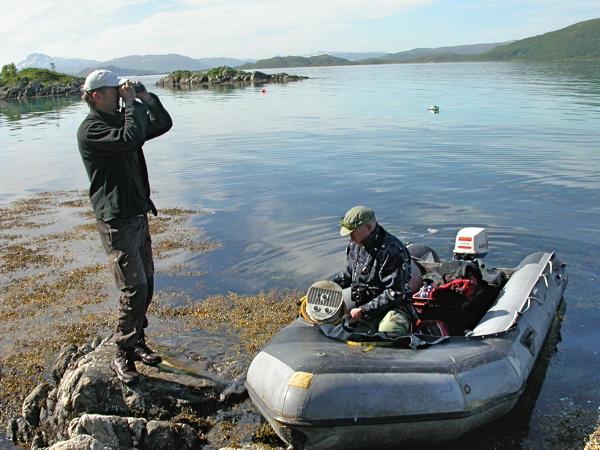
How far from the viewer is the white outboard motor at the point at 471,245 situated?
8305 millimetres

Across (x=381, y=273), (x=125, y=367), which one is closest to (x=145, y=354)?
(x=125, y=367)

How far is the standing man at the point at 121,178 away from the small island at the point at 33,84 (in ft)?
256

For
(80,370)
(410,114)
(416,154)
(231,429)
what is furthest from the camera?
(410,114)

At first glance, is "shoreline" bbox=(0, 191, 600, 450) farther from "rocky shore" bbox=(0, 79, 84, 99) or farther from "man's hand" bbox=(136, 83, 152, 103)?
"rocky shore" bbox=(0, 79, 84, 99)

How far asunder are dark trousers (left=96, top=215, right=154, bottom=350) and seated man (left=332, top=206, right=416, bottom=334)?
2.05m

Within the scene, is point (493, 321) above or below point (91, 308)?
above

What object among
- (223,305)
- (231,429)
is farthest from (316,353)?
(223,305)

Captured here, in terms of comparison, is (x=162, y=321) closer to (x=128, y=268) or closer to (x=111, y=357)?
(x=111, y=357)

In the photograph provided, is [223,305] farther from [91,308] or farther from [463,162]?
[463,162]

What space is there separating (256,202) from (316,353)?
32.1 feet

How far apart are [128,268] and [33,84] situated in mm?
83116

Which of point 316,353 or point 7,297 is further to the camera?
point 7,297

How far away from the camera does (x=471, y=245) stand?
8.30 meters

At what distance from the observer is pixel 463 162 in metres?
18.3
